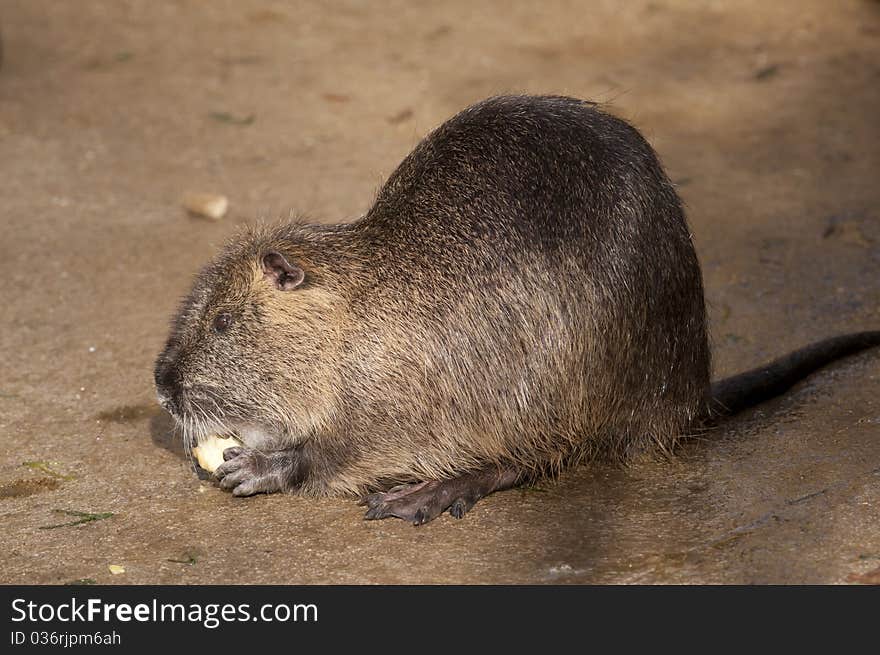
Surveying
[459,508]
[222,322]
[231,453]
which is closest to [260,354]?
[222,322]

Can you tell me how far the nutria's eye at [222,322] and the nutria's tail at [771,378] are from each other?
133 centimetres

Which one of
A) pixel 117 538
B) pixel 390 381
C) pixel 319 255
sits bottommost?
pixel 117 538

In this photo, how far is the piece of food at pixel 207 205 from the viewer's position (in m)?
4.96

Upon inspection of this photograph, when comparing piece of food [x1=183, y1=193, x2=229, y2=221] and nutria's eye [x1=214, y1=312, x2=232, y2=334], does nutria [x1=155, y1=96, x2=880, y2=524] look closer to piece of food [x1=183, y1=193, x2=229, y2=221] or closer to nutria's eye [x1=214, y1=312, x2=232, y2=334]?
nutria's eye [x1=214, y1=312, x2=232, y2=334]

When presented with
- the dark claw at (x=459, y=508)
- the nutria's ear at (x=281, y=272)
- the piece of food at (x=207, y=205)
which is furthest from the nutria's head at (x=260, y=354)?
the piece of food at (x=207, y=205)

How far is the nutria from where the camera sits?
3.04 metres

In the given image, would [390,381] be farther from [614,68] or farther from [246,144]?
[614,68]

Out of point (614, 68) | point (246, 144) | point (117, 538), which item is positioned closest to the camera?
point (117, 538)

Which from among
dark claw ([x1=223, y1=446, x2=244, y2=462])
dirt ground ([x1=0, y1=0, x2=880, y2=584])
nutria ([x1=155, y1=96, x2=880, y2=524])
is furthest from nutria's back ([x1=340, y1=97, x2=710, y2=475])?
dark claw ([x1=223, y1=446, x2=244, y2=462])

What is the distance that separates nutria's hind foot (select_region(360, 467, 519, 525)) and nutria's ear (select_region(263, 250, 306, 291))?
1.84 ft

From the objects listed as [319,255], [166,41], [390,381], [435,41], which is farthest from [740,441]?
[166,41]

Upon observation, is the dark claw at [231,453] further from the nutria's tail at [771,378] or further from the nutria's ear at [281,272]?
the nutria's tail at [771,378]

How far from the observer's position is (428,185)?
316 cm
